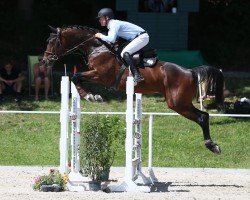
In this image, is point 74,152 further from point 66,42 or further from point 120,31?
point 120,31

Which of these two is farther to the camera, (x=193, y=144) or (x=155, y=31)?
(x=155, y=31)

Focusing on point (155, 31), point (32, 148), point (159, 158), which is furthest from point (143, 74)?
point (155, 31)

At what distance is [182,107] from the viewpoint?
1277cm

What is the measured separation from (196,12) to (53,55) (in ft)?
40.8

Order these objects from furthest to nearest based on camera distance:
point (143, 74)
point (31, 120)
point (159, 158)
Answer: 1. point (31, 120)
2. point (159, 158)
3. point (143, 74)

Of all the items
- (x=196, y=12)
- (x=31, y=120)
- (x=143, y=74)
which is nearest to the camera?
(x=143, y=74)

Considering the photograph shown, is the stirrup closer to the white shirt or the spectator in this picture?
the white shirt

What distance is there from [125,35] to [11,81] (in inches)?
275

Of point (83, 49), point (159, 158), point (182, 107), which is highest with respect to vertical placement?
point (83, 49)

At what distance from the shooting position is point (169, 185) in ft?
41.3

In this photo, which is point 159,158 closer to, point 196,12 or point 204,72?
point 204,72

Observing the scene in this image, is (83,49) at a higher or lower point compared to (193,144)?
higher

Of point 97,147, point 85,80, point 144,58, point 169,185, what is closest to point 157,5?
point 144,58

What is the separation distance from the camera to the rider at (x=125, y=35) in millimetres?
12297
